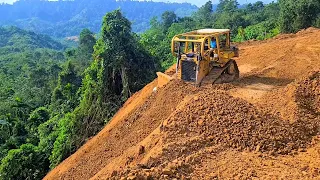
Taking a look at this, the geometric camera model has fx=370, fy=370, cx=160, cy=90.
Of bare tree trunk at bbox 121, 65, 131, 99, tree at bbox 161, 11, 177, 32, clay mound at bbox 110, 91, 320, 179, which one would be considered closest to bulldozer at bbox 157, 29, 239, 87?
clay mound at bbox 110, 91, 320, 179

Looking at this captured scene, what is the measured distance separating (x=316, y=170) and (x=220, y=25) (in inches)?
1328

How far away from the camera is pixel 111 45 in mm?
16812

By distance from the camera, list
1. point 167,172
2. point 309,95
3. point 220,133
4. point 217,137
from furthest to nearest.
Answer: point 309,95, point 220,133, point 217,137, point 167,172

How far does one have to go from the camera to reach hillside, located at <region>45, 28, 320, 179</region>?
21.6ft

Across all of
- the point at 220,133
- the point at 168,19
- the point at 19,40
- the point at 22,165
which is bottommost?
the point at 22,165

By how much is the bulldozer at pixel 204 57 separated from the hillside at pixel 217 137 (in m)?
0.42

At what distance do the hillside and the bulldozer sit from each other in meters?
0.42

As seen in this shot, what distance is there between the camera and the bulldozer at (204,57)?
1146 centimetres

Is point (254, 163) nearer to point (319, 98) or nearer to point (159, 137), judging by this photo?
point (159, 137)

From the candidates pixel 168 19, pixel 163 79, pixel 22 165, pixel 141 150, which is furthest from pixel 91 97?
pixel 168 19

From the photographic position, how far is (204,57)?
37.8 ft

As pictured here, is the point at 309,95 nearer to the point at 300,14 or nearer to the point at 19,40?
the point at 300,14

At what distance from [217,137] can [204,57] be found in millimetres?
4220

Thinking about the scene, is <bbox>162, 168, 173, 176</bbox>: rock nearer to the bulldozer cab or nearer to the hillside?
the hillside
